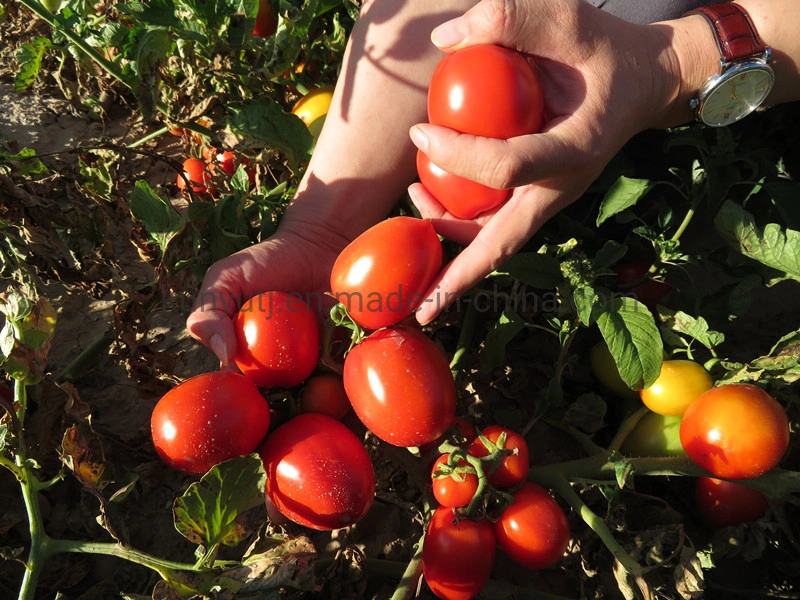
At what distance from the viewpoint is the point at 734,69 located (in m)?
1.38

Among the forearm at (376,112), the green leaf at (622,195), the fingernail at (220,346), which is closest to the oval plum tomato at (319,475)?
the fingernail at (220,346)

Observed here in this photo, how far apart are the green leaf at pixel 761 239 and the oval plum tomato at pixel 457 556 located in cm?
85

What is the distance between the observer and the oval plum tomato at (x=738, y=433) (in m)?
1.23

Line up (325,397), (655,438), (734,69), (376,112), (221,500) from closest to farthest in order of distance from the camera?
(221,500) < (325,397) < (734,69) < (655,438) < (376,112)

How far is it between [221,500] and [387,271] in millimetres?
492

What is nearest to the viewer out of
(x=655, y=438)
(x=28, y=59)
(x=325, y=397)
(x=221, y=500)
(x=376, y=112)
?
(x=221, y=500)

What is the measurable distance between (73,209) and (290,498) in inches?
34.4

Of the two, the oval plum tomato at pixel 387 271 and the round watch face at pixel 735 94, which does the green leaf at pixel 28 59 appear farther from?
the round watch face at pixel 735 94

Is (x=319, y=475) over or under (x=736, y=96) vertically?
under

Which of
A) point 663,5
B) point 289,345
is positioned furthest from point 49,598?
point 663,5

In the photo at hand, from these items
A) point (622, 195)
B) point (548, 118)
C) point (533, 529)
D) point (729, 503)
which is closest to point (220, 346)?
point (533, 529)

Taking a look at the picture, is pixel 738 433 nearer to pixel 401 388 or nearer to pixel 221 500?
pixel 401 388

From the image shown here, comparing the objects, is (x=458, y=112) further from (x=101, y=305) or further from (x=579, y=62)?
(x=101, y=305)

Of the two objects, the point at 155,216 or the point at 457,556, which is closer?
the point at 457,556
